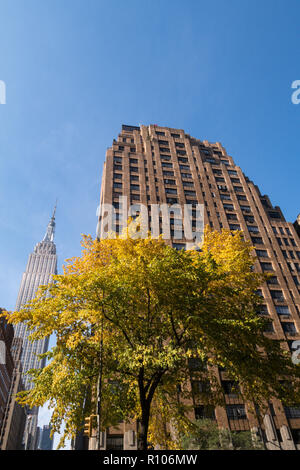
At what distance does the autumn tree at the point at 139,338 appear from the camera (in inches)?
486

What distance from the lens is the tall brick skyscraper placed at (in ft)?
135

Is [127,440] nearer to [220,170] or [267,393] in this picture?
[267,393]

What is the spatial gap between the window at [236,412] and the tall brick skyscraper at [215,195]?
0.29 metres

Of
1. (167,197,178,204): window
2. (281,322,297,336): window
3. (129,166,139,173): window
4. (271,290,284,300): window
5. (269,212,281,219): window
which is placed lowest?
(281,322,297,336): window

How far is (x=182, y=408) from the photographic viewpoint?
1411cm

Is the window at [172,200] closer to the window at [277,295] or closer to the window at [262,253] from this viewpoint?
the window at [262,253]

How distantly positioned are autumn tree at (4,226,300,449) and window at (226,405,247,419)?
1795cm

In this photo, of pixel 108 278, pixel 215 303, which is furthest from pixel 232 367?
pixel 108 278

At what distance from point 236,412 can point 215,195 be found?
36700 mm

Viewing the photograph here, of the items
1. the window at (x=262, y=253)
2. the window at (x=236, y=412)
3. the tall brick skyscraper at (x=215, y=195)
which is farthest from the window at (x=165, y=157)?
the window at (x=236, y=412)

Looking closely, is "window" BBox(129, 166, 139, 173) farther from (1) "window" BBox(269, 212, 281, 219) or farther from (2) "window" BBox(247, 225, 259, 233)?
(1) "window" BBox(269, 212, 281, 219)

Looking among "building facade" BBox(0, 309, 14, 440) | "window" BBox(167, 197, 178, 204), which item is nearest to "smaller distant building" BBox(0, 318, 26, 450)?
"building facade" BBox(0, 309, 14, 440)

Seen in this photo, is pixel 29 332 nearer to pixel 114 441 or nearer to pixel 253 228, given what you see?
pixel 253 228
